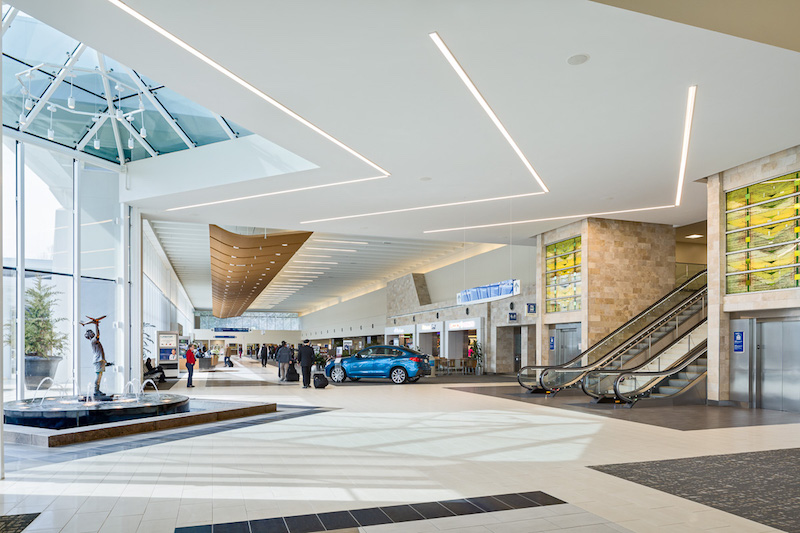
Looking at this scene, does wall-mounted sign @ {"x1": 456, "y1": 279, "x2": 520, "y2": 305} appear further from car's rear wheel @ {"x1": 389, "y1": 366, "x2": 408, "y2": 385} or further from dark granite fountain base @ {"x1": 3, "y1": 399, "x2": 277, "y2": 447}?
dark granite fountain base @ {"x1": 3, "y1": 399, "x2": 277, "y2": 447}

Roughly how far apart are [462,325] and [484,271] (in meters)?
2.80

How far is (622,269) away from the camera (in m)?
16.8

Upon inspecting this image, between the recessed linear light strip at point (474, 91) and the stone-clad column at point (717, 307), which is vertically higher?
the recessed linear light strip at point (474, 91)

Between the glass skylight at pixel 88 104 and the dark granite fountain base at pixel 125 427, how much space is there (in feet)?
17.7

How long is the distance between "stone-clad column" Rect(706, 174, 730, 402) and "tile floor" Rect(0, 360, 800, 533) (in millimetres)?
2851

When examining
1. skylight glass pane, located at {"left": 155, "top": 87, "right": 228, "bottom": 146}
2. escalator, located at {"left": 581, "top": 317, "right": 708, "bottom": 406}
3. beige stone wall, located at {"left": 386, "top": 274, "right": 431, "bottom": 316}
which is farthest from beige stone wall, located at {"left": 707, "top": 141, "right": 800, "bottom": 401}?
beige stone wall, located at {"left": 386, "top": 274, "right": 431, "bottom": 316}

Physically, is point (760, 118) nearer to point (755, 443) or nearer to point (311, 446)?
point (755, 443)

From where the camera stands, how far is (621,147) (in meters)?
9.98

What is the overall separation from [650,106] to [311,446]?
249 inches

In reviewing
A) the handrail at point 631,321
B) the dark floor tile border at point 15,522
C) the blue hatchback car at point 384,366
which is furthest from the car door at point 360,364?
the dark floor tile border at point 15,522

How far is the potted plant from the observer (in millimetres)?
10773

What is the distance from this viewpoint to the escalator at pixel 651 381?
1168cm

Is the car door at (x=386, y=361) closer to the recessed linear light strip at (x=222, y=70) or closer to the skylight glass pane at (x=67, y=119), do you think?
the recessed linear light strip at (x=222, y=70)

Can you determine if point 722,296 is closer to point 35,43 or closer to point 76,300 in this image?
point 76,300
